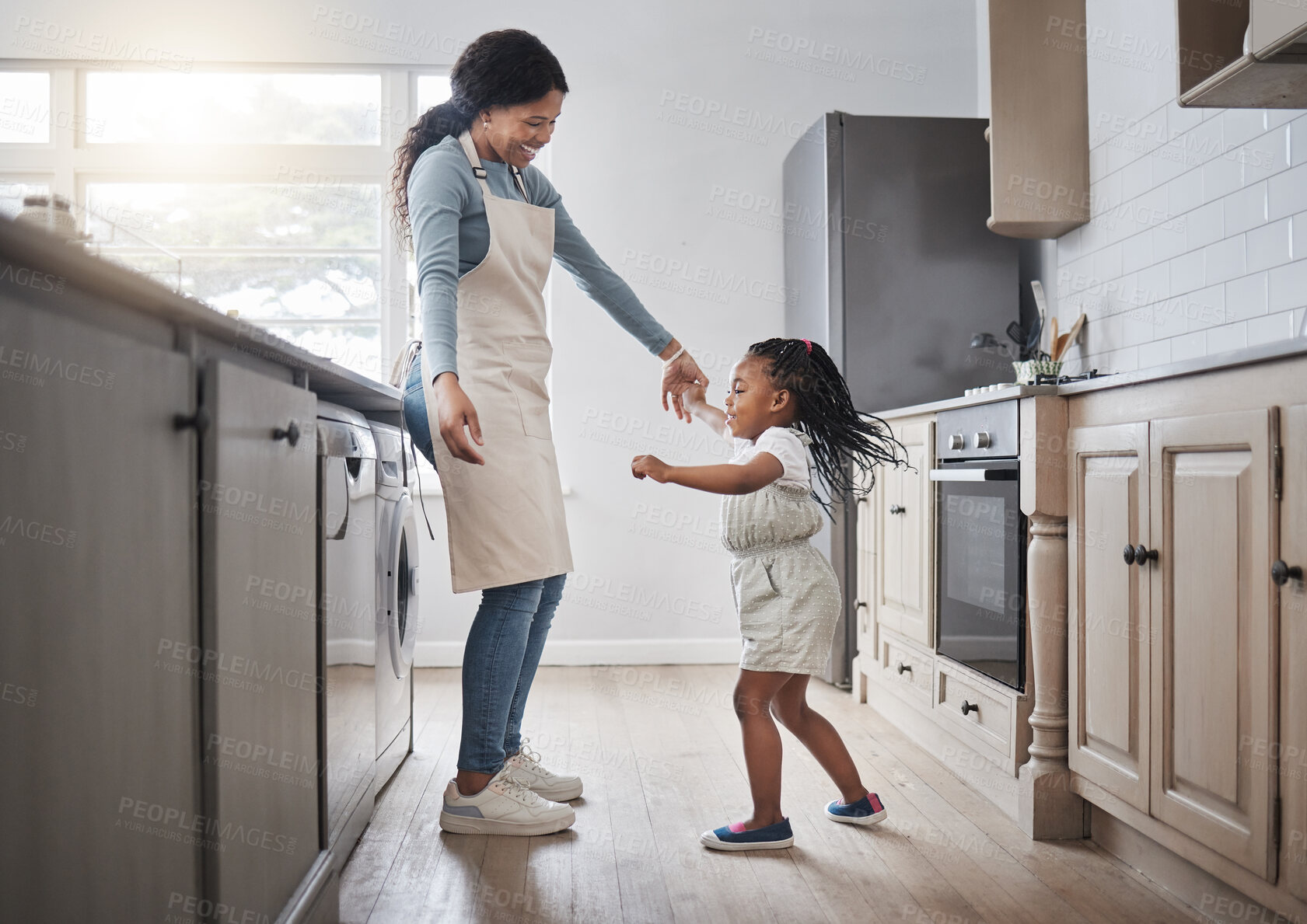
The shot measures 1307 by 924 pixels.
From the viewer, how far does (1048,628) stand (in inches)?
69.7

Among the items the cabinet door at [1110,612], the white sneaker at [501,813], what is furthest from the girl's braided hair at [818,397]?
the white sneaker at [501,813]

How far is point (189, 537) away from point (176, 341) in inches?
7.4

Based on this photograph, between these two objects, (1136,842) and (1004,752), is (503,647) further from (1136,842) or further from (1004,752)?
(1136,842)

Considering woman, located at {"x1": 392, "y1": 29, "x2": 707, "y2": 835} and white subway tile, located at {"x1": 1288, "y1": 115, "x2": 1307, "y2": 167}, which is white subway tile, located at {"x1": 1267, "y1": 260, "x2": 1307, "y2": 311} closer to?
white subway tile, located at {"x1": 1288, "y1": 115, "x2": 1307, "y2": 167}

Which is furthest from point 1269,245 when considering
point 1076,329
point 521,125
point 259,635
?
point 259,635

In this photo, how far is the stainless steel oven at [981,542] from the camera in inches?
75.3

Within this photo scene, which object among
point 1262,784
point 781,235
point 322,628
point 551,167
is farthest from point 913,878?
point 551,167

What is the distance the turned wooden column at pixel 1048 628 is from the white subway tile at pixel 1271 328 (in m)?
0.52

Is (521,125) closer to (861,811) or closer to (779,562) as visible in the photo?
(779,562)

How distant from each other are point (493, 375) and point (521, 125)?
1.47 feet

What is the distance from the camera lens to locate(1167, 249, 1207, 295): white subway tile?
88.4 inches

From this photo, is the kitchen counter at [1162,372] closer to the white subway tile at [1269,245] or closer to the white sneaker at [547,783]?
the white subway tile at [1269,245]

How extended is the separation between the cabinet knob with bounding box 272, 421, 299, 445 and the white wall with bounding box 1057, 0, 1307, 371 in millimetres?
1801

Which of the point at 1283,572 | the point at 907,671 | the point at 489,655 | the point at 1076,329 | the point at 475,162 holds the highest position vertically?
the point at 475,162
